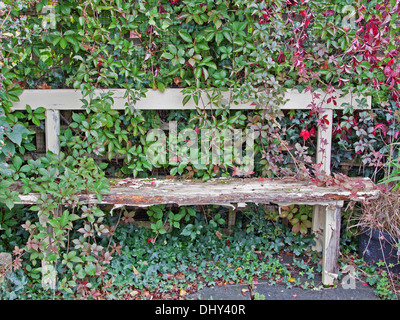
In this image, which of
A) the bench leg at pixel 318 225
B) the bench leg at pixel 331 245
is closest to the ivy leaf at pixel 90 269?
the bench leg at pixel 331 245

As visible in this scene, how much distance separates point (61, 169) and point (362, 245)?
2.31 metres

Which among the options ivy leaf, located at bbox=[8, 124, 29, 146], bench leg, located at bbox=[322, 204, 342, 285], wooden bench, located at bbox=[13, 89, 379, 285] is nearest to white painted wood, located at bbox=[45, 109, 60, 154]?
wooden bench, located at bbox=[13, 89, 379, 285]

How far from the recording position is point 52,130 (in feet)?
9.32

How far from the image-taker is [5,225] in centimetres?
296

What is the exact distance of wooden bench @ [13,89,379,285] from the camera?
8.61ft

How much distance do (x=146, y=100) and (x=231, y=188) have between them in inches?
35.4

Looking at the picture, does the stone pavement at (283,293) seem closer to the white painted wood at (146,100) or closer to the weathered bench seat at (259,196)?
the weathered bench seat at (259,196)

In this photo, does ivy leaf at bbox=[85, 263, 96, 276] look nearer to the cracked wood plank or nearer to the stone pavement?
the cracked wood plank

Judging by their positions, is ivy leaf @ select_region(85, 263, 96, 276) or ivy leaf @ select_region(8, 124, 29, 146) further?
ivy leaf @ select_region(8, 124, 29, 146)

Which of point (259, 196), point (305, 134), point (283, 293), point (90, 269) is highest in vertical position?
point (305, 134)

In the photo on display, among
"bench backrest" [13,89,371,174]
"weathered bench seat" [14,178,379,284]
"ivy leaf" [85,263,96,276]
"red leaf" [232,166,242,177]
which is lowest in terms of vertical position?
"ivy leaf" [85,263,96,276]

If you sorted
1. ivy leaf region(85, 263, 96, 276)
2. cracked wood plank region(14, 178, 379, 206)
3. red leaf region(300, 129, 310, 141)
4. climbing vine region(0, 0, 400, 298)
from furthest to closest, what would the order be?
red leaf region(300, 129, 310, 141) < climbing vine region(0, 0, 400, 298) < cracked wood plank region(14, 178, 379, 206) < ivy leaf region(85, 263, 96, 276)

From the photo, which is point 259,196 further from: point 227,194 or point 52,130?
point 52,130

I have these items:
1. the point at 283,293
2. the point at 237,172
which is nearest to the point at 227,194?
the point at 237,172
